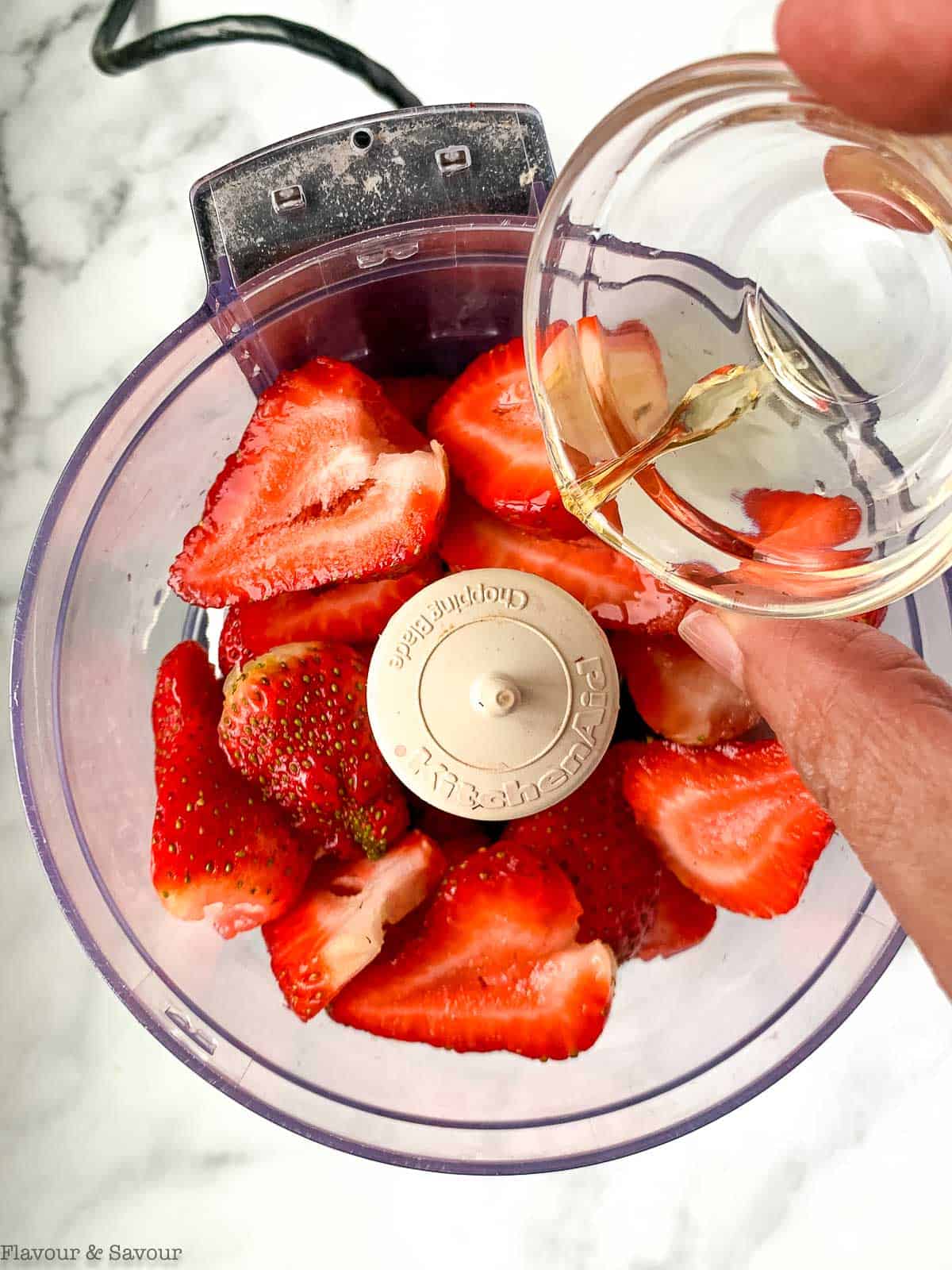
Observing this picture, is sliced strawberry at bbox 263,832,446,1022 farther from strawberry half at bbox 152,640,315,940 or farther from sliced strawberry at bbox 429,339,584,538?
sliced strawberry at bbox 429,339,584,538

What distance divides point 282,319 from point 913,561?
0.40 metres

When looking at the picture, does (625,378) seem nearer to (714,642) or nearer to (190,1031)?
(714,642)

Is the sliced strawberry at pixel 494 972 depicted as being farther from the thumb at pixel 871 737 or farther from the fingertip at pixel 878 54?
the fingertip at pixel 878 54

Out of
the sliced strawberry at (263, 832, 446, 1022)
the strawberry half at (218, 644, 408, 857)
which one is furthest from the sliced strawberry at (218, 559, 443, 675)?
the sliced strawberry at (263, 832, 446, 1022)

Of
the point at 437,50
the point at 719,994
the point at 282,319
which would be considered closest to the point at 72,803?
the point at 282,319

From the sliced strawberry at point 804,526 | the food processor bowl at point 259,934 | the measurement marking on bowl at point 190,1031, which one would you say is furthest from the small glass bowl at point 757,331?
the measurement marking on bowl at point 190,1031

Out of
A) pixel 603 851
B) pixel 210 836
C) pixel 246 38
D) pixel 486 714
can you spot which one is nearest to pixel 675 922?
pixel 603 851

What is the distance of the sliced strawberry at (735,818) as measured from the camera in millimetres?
669

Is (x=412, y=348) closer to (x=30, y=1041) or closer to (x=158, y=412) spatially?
(x=158, y=412)

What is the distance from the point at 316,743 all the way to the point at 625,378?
27 cm

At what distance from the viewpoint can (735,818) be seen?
0.67m

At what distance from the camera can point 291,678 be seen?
638mm

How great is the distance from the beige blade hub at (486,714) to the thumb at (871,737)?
92mm

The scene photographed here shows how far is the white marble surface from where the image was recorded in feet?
2.67
